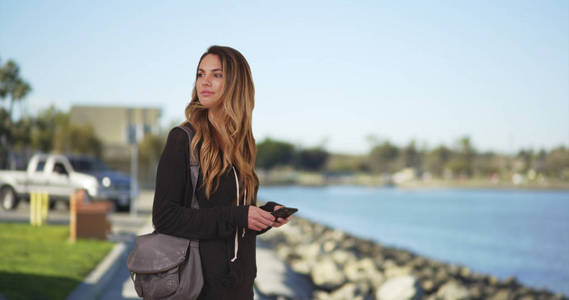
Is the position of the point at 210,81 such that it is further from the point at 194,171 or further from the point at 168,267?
the point at 168,267

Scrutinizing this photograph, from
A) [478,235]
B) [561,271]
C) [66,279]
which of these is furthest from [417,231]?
[66,279]

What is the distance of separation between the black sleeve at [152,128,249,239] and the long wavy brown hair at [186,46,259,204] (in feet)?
0.32

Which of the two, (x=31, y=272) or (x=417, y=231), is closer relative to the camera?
(x=31, y=272)

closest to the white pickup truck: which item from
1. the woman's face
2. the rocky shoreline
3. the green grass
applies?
the rocky shoreline

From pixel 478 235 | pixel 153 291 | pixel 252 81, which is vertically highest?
pixel 252 81

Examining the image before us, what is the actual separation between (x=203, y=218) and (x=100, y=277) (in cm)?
637

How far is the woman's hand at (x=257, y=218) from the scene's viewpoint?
2.54 m

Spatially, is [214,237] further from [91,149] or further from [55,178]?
[91,149]

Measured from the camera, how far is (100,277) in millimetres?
8344

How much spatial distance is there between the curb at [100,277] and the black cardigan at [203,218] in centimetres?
492

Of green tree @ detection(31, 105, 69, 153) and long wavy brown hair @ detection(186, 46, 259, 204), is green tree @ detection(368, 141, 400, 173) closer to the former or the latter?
green tree @ detection(31, 105, 69, 153)

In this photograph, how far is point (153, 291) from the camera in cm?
249

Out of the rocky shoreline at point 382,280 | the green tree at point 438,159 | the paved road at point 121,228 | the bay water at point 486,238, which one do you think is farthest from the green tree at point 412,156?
the rocky shoreline at point 382,280

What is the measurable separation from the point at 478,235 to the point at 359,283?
31.5 metres
